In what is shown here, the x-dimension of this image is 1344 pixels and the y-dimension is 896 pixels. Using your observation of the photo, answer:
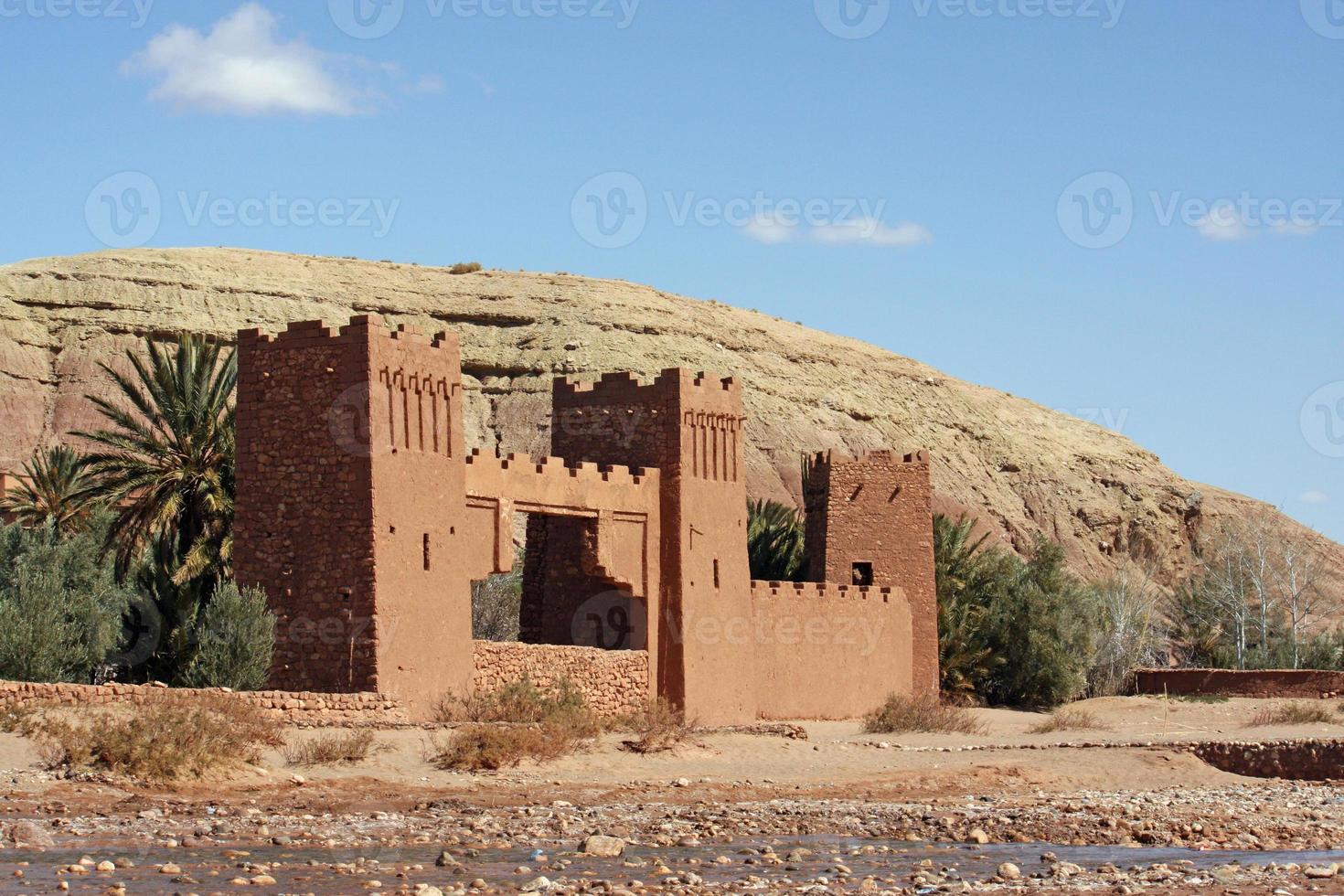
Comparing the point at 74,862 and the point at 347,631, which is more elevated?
the point at 347,631

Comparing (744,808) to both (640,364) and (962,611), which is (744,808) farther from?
(640,364)

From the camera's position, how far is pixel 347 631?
83.8ft

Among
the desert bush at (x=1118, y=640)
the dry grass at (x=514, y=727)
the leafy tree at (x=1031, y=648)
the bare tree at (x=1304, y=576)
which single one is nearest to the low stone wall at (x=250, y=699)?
the dry grass at (x=514, y=727)

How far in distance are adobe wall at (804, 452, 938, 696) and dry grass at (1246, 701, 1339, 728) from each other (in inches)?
249

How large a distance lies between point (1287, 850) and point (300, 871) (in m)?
9.93

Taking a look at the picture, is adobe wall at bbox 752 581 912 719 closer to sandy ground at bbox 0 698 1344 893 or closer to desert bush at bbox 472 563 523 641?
sandy ground at bbox 0 698 1344 893

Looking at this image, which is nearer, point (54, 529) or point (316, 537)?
point (316, 537)

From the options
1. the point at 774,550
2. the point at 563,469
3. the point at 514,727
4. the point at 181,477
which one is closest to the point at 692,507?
the point at 563,469

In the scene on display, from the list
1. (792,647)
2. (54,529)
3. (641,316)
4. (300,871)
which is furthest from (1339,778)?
(641,316)

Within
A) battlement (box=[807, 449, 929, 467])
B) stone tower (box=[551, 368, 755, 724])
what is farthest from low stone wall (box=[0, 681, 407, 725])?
battlement (box=[807, 449, 929, 467])

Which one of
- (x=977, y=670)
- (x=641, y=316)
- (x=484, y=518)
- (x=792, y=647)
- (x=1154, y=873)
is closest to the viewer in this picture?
(x=1154, y=873)

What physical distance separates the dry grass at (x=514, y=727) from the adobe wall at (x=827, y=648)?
5624 millimetres

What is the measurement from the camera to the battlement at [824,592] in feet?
109

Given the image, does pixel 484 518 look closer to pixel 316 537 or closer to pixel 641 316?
pixel 316 537
